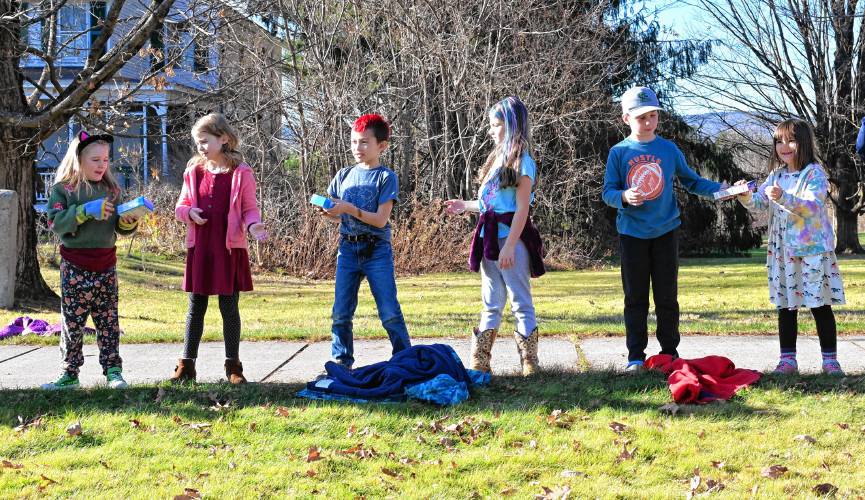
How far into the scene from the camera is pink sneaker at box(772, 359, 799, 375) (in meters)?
5.88

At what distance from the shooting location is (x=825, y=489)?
149 inches

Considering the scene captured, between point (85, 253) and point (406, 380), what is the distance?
218cm

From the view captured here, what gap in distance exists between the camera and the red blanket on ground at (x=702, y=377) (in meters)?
5.13

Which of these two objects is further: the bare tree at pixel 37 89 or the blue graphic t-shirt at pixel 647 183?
the bare tree at pixel 37 89

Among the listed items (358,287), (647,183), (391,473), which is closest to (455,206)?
(358,287)

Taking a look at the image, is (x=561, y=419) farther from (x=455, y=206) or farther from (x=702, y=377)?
(x=455, y=206)

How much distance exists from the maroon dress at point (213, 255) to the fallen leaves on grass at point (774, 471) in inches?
132

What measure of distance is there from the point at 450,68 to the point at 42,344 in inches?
511

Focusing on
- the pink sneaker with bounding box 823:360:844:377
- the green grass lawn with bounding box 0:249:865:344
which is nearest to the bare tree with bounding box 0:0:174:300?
the green grass lawn with bounding box 0:249:865:344

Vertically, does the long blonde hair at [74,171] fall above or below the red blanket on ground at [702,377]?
above

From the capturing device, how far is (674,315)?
6.05 meters

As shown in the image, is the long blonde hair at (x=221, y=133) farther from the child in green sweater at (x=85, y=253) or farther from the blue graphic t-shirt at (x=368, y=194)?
the blue graphic t-shirt at (x=368, y=194)

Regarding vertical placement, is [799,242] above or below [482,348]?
above

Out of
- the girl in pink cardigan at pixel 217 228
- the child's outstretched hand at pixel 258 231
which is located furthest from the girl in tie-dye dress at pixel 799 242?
the girl in pink cardigan at pixel 217 228
